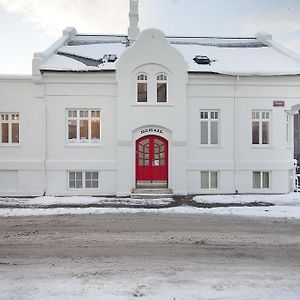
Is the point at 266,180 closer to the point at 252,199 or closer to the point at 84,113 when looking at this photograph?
the point at 252,199

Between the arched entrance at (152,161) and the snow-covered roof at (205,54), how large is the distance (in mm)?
3886

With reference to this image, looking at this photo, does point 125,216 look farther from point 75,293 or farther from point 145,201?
point 75,293

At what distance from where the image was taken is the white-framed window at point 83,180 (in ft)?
54.6

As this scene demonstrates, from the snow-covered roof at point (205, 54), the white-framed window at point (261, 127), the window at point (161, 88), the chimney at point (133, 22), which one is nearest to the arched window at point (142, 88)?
the window at point (161, 88)

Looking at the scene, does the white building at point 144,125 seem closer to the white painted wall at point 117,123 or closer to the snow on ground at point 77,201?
the white painted wall at point 117,123

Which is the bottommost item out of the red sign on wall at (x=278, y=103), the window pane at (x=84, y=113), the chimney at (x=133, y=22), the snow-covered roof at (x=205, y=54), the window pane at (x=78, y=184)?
the window pane at (x=78, y=184)

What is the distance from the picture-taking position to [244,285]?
5.93m

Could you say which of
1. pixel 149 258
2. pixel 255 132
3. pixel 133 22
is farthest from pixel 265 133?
pixel 149 258

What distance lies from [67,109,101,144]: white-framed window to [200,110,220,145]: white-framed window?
5188 mm

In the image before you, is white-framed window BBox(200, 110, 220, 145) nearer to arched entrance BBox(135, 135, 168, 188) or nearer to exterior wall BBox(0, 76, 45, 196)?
arched entrance BBox(135, 135, 168, 188)

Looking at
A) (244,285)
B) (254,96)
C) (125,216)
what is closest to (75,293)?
(244,285)

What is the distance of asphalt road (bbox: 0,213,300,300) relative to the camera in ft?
18.8

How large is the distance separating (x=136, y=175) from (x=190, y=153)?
9.49 feet

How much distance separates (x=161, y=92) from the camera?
16.7 metres
